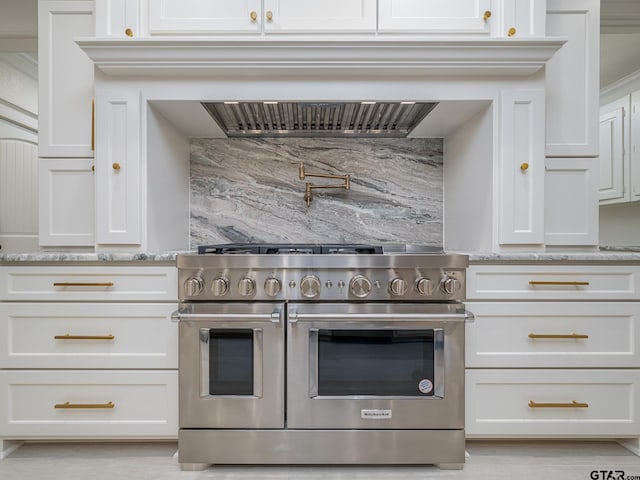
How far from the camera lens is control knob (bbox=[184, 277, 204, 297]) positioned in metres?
1.40

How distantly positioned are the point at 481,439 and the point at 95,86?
7.38 feet

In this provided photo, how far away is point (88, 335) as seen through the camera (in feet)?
4.81

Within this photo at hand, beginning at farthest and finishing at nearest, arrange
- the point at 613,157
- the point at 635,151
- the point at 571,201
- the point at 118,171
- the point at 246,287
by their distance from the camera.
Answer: the point at 613,157 → the point at 635,151 → the point at 571,201 → the point at 118,171 → the point at 246,287

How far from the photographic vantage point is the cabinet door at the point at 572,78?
5.78 ft

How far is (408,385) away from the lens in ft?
4.69

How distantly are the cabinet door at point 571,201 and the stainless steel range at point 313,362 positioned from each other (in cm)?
67

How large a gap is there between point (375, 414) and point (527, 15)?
5.96 feet

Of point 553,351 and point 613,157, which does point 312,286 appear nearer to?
point 553,351

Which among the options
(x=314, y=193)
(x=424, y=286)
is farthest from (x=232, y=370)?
(x=314, y=193)

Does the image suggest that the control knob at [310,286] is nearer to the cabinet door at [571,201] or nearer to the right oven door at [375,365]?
the right oven door at [375,365]

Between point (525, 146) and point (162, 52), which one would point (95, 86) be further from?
point (525, 146)

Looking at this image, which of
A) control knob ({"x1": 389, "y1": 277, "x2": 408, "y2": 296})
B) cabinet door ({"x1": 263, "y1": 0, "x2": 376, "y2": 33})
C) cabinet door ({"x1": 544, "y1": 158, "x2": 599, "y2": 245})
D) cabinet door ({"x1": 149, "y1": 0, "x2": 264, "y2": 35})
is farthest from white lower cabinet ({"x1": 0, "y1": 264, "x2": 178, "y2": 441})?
cabinet door ({"x1": 544, "y1": 158, "x2": 599, "y2": 245})

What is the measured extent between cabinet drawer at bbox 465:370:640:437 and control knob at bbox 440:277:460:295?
0.34m

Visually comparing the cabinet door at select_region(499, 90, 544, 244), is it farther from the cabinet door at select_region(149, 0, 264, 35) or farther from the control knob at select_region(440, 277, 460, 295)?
the cabinet door at select_region(149, 0, 264, 35)
